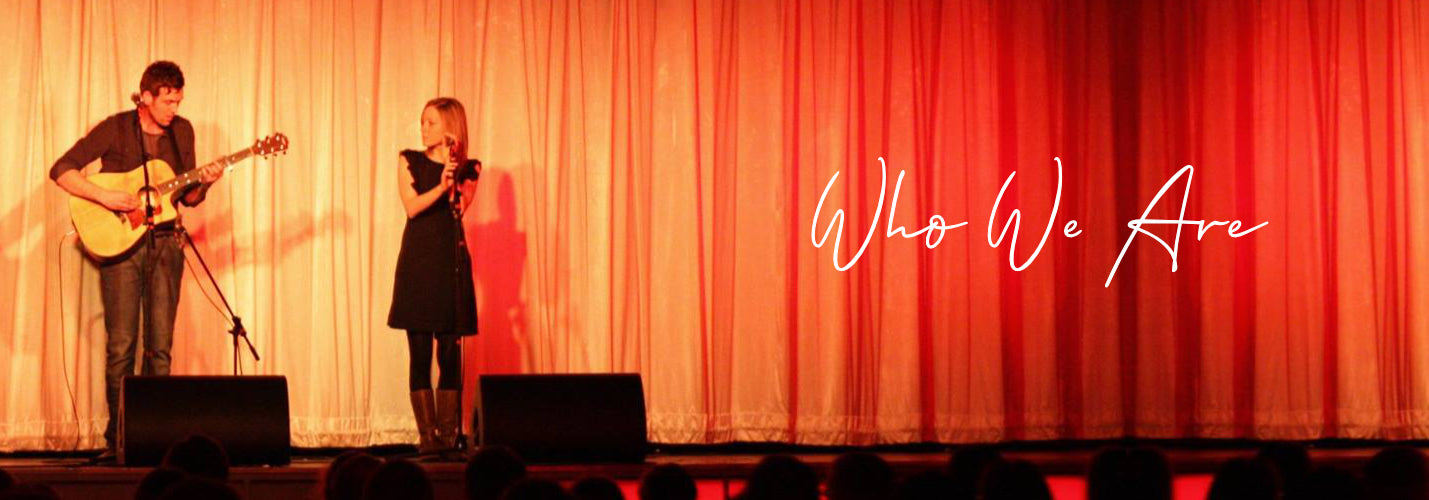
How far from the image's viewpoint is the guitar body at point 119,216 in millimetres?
7133

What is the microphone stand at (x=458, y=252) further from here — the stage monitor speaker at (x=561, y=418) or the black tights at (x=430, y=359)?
the stage monitor speaker at (x=561, y=418)

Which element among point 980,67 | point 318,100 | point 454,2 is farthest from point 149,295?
point 980,67

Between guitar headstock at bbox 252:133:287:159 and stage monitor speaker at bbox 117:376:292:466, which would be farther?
guitar headstock at bbox 252:133:287:159

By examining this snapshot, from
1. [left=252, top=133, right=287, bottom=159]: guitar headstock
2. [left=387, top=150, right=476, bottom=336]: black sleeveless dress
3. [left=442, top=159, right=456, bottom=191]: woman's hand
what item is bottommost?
[left=387, top=150, right=476, bottom=336]: black sleeveless dress

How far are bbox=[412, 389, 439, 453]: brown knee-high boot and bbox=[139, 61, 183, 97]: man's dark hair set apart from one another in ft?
5.43

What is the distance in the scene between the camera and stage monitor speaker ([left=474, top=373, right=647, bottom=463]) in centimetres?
626

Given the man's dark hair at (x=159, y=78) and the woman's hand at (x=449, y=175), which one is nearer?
the woman's hand at (x=449, y=175)

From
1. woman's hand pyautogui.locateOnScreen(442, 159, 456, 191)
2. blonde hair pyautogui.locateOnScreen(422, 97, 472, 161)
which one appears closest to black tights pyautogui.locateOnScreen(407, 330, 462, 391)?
woman's hand pyautogui.locateOnScreen(442, 159, 456, 191)

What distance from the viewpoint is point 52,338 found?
25.7ft

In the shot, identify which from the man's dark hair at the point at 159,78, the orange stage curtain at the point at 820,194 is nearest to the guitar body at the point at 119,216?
the man's dark hair at the point at 159,78

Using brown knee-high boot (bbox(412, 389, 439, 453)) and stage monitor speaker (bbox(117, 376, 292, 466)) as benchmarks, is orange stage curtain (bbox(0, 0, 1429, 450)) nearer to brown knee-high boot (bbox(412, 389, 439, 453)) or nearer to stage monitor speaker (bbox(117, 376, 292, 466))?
brown knee-high boot (bbox(412, 389, 439, 453))

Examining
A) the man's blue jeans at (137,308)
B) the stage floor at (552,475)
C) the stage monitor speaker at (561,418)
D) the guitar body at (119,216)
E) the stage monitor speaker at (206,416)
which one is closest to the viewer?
the stage floor at (552,475)

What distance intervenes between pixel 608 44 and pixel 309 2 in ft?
4.76

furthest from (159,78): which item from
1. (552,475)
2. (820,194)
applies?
(820,194)
